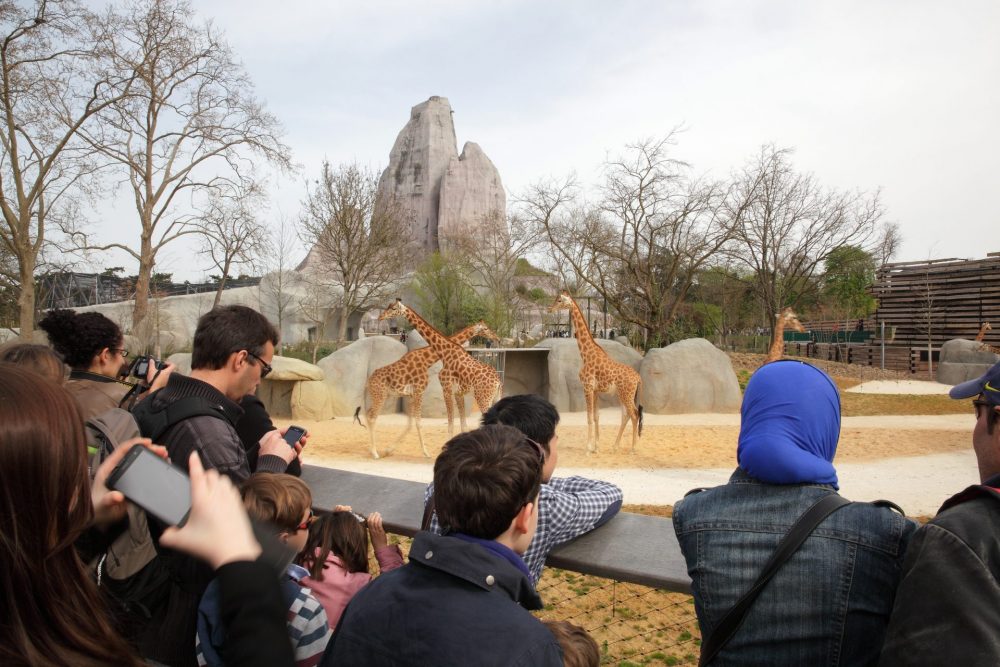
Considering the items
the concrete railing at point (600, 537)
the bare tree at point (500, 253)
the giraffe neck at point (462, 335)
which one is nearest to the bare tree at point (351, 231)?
the bare tree at point (500, 253)

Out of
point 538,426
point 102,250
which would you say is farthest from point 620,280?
point 538,426

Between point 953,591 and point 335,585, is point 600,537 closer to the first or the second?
point 335,585

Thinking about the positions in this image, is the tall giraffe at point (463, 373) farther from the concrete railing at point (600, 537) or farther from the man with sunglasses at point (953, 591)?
the man with sunglasses at point (953, 591)

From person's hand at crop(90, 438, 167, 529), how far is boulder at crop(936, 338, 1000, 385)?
20.0m

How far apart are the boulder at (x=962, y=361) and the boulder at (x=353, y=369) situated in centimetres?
1484

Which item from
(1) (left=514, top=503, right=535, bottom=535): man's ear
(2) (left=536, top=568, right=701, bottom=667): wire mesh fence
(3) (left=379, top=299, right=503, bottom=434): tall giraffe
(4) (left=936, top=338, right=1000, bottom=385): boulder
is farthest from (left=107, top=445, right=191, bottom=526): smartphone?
(4) (left=936, top=338, right=1000, bottom=385): boulder

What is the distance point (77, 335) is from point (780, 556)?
9.26 ft

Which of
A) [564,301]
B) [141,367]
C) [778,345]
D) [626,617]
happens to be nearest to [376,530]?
[141,367]

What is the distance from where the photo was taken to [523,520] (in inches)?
53.7

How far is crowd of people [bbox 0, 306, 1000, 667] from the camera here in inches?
32.4

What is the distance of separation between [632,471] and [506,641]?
7.64 meters

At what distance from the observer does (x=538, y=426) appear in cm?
265

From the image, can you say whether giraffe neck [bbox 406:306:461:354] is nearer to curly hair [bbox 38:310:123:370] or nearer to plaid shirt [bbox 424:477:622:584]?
curly hair [bbox 38:310:123:370]

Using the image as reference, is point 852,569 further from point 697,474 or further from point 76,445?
point 697,474
